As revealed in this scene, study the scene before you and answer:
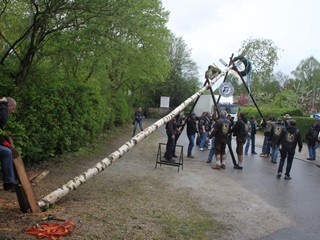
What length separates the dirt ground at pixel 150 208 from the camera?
503 cm

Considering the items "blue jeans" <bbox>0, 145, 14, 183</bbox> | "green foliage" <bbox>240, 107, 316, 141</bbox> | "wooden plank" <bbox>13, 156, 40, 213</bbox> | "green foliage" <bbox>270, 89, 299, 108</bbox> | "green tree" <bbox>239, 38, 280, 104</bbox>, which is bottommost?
"wooden plank" <bbox>13, 156, 40, 213</bbox>

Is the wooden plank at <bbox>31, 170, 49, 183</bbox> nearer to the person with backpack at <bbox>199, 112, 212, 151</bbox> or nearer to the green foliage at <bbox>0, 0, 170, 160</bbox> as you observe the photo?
the green foliage at <bbox>0, 0, 170, 160</bbox>

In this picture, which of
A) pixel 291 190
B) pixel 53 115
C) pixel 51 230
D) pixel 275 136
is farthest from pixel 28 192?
pixel 275 136

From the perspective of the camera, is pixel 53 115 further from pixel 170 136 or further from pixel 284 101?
pixel 284 101

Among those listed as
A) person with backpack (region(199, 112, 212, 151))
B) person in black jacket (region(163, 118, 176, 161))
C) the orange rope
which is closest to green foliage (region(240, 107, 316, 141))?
person with backpack (region(199, 112, 212, 151))

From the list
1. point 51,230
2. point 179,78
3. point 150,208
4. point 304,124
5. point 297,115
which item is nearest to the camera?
point 51,230

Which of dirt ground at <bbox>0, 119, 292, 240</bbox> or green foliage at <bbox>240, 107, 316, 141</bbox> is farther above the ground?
green foliage at <bbox>240, 107, 316, 141</bbox>

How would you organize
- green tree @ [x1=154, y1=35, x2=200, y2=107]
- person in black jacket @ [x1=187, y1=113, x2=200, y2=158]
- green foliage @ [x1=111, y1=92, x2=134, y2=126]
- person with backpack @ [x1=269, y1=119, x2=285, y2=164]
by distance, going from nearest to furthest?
person with backpack @ [x1=269, y1=119, x2=285, y2=164], person in black jacket @ [x1=187, y1=113, x2=200, y2=158], green foliage @ [x1=111, y1=92, x2=134, y2=126], green tree @ [x1=154, y1=35, x2=200, y2=107]

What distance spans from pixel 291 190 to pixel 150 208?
4.53 metres

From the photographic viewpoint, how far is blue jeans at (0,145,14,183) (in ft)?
17.5

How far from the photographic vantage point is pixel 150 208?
20.5ft

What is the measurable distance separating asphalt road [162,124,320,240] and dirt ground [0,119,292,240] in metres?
0.27

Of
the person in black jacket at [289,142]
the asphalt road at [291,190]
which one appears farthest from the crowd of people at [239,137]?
the asphalt road at [291,190]

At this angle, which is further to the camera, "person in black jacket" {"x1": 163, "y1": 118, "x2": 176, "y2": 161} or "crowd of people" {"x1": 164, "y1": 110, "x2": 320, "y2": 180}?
"person in black jacket" {"x1": 163, "y1": 118, "x2": 176, "y2": 161}
